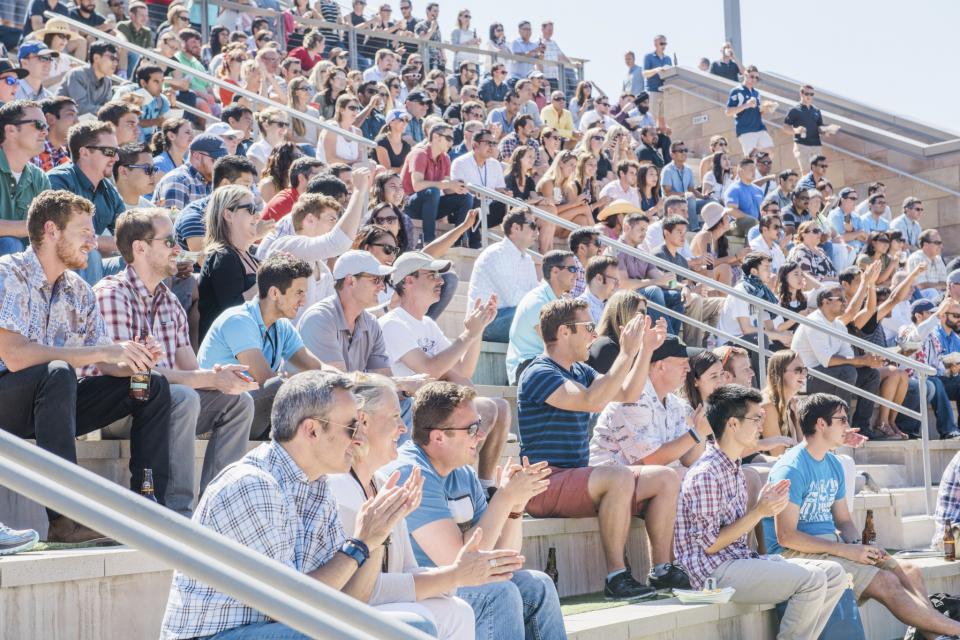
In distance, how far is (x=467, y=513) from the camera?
488cm

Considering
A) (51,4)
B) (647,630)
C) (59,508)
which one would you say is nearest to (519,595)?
(647,630)

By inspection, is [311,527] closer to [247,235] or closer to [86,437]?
[86,437]

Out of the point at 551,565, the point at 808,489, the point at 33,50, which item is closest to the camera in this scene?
the point at 551,565

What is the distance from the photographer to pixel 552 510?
6.13 meters

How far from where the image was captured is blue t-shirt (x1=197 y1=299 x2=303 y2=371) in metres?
5.55

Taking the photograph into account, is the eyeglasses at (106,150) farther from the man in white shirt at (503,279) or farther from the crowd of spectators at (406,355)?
the man in white shirt at (503,279)

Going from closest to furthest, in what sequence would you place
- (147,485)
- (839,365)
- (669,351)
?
(147,485)
(669,351)
(839,365)

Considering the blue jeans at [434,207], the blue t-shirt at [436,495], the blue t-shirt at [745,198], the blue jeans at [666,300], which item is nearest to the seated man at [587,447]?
the blue t-shirt at [436,495]

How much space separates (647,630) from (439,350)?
2.18 m

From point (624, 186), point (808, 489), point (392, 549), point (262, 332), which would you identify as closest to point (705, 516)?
point (808, 489)

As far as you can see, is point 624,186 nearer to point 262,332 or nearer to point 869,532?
point 869,532

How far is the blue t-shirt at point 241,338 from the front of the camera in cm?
555

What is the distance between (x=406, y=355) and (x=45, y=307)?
2274 millimetres

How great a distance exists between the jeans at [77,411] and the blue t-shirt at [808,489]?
3.42m
